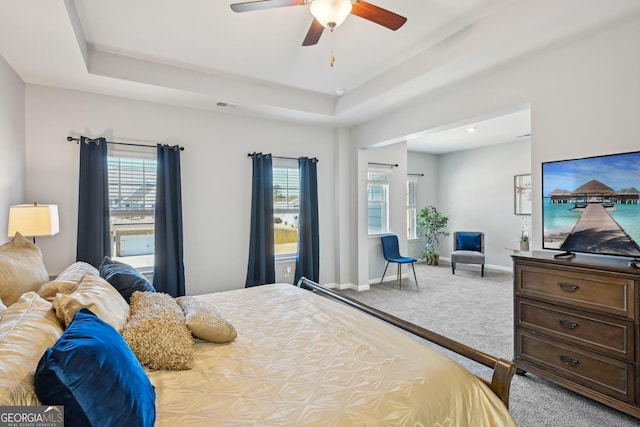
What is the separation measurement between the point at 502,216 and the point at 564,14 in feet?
17.5

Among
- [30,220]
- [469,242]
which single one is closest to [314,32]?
[30,220]

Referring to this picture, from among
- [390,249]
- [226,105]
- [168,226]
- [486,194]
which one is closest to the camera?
Answer: [168,226]

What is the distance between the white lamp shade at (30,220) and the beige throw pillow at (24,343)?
5.46ft

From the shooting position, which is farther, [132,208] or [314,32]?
[132,208]

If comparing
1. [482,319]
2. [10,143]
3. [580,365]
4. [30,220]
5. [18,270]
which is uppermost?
[10,143]

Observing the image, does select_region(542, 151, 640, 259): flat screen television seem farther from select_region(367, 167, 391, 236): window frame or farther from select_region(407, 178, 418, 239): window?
select_region(407, 178, 418, 239): window

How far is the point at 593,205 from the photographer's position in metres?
2.35

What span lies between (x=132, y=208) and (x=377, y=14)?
3.38 m

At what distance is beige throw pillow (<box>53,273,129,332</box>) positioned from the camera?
126 cm

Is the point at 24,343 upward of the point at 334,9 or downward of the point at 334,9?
downward

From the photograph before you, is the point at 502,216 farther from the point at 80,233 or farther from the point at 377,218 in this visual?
the point at 80,233

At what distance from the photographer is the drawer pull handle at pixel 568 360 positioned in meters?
2.21

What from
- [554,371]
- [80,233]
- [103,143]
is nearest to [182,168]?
[103,143]

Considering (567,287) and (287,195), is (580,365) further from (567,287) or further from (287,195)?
(287,195)
